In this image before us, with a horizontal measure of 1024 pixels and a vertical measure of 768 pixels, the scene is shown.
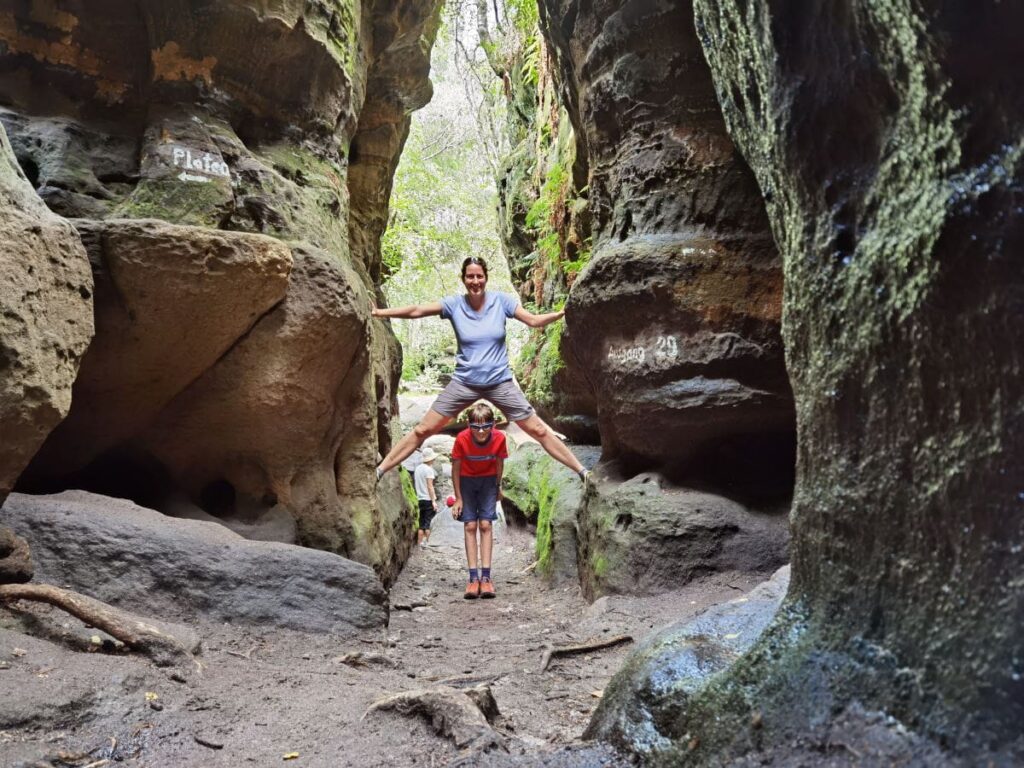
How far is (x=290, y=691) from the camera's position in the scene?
358cm

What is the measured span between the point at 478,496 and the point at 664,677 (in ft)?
16.2

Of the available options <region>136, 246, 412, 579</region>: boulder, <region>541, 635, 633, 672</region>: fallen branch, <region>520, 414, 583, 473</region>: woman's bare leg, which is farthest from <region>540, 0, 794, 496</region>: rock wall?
<region>136, 246, 412, 579</region>: boulder

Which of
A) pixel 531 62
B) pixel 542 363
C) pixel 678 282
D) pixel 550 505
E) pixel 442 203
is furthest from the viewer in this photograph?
pixel 442 203

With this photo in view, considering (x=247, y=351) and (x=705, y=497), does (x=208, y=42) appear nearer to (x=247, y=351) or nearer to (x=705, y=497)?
(x=247, y=351)

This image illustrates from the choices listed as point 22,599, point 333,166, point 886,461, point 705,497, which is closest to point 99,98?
point 333,166

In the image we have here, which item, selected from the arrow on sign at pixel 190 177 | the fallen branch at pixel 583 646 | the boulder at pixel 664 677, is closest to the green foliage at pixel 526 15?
the arrow on sign at pixel 190 177

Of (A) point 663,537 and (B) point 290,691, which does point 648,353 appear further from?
(B) point 290,691

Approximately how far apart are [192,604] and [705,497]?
4129mm

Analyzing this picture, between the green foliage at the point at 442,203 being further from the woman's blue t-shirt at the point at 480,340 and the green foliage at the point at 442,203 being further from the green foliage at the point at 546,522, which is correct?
the woman's blue t-shirt at the point at 480,340

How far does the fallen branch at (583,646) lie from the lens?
4850mm

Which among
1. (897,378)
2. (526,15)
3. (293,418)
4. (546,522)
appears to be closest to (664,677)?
(897,378)

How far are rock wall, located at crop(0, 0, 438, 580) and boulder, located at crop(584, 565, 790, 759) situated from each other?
157 inches

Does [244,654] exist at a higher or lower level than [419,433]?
lower

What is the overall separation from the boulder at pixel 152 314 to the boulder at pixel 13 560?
→ 1.51 m
